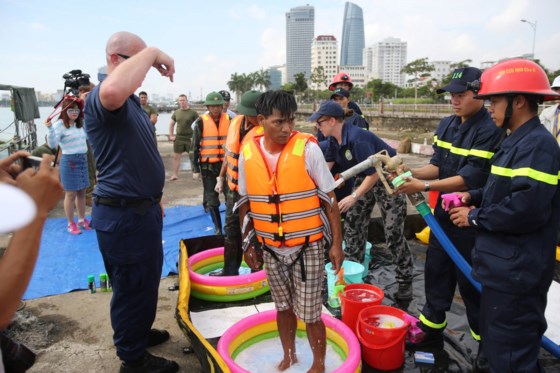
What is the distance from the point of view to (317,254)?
2662 mm

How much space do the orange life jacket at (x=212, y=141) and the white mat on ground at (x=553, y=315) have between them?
4.46 m

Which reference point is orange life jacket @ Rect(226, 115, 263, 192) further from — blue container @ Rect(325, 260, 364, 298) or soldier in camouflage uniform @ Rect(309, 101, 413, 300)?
blue container @ Rect(325, 260, 364, 298)

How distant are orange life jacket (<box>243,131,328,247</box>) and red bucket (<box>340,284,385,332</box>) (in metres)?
1.05

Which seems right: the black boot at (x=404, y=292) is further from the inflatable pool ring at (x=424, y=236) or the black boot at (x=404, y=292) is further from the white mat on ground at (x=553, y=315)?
the inflatable pool ring at (x=424, y=236)

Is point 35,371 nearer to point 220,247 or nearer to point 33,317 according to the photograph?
point 33,317

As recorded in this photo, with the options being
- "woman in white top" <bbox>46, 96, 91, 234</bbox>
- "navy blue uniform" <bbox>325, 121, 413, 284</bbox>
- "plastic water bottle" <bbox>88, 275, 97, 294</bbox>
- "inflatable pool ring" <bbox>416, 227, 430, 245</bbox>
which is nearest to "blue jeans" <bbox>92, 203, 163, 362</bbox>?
"plastic water bottle" <bbox>88, 275, 97, 294</bbox>

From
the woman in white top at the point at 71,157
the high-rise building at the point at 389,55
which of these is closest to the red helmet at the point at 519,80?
the woman in white top at the point at 71,157

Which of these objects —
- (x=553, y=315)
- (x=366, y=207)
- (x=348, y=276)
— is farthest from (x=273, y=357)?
(x=553, y=315)

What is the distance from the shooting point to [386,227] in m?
4.35

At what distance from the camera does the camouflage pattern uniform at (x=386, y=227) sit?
430cm

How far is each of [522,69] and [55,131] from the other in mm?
6240

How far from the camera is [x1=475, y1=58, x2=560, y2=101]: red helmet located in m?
2.31

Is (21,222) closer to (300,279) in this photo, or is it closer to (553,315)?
(300,279)

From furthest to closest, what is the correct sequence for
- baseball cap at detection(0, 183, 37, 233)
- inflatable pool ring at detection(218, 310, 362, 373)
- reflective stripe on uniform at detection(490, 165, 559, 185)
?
inflatable pool ring at detection(218, 310, 362, 373) → reflective stripe on uniform at detection(490, 165, 559, 185) → baseball cap at detection(0, 183, 37, 233)
